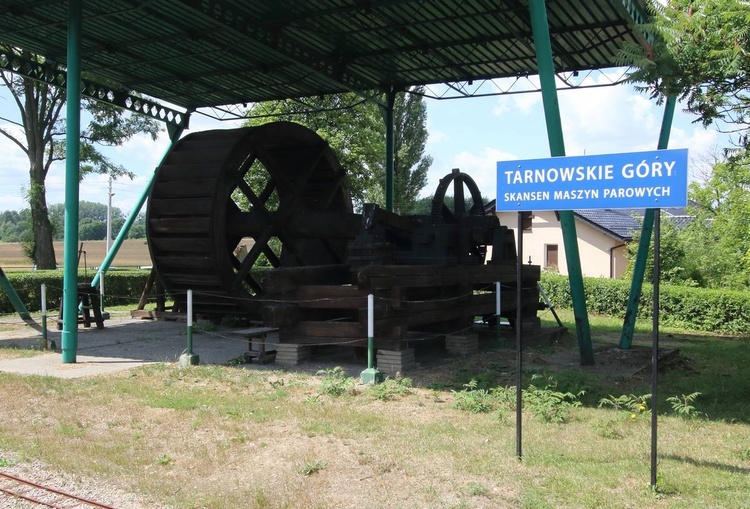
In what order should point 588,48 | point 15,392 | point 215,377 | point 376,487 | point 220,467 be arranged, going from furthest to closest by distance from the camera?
point 588,48, point 215,377, point 15,392, point 220,467, point 376,487

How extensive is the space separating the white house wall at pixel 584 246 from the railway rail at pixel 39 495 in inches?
985

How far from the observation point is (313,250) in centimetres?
1524

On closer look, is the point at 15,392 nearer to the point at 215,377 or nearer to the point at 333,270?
the point at 215,377

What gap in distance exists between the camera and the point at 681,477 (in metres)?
4.84

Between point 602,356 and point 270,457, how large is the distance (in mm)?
6926

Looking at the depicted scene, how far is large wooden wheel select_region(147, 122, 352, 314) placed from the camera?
498 inches

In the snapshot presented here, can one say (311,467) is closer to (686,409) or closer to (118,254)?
(686,409)

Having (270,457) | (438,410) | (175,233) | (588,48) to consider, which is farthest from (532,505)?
(588,48)

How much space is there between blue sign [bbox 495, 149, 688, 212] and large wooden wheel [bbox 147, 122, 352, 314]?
289 inches

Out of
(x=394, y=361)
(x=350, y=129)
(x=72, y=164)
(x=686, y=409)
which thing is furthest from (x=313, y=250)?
(x=350, y=129)

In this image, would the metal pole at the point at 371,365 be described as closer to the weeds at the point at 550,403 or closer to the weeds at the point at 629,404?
the weeds at the point at 550,403

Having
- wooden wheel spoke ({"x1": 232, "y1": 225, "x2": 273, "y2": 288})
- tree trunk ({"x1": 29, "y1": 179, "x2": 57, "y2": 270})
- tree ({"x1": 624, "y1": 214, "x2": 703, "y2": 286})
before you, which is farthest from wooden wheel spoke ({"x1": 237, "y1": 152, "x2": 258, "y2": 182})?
tree trunk ({"x1": 29, "y1": 179, "x2": 57, "y2": 270})

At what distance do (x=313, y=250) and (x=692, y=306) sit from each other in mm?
9633

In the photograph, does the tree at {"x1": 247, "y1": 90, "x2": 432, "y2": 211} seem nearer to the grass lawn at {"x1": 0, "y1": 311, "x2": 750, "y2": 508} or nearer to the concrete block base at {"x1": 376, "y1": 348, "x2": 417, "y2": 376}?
the concrete block base at {"x1": 376, "y1": 348, "x2": 417, "y2": 376}
